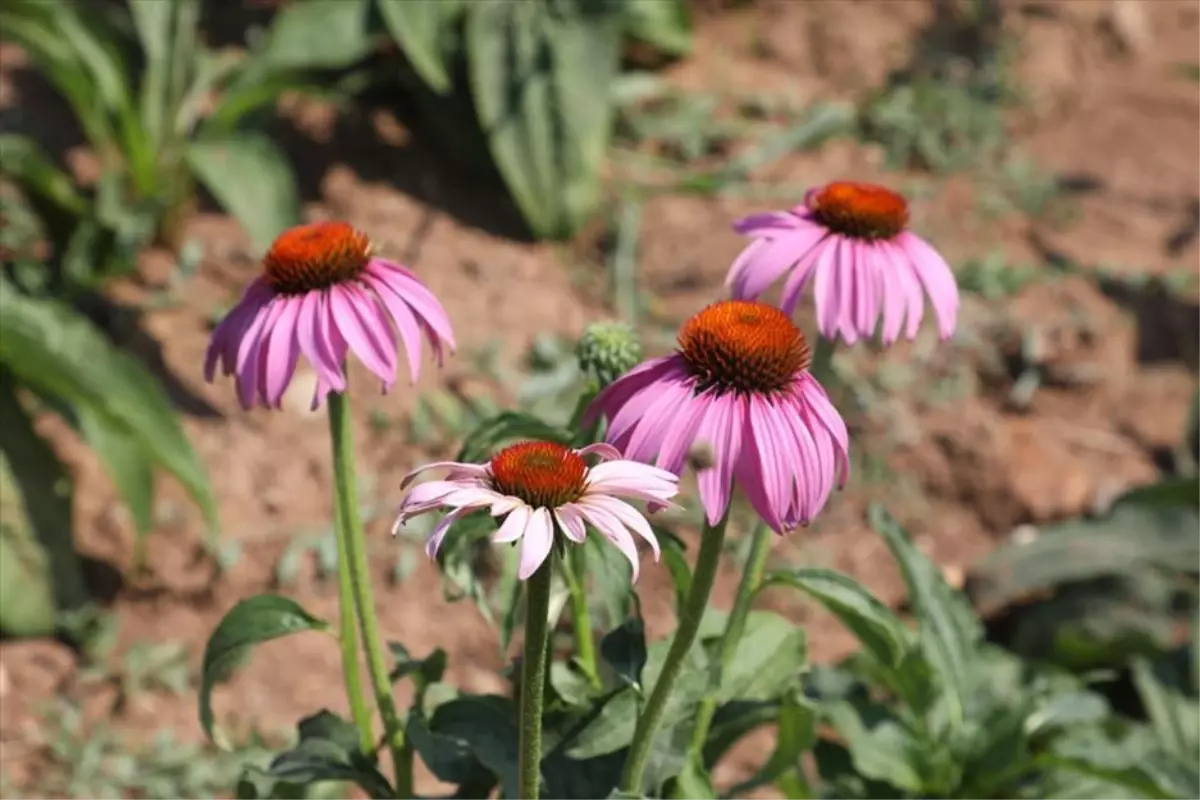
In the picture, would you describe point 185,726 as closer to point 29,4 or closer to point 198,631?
point 198,631

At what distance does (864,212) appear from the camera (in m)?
1.51

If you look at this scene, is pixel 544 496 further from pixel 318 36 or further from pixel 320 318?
pixel 318 36

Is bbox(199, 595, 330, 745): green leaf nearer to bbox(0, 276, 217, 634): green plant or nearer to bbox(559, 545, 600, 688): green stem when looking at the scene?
bbox(559, 545, 600, 688): green stem

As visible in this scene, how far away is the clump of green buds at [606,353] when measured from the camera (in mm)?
1509

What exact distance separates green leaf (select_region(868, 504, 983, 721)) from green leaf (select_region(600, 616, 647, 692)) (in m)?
0.78

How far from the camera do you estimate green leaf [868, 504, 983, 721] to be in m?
2.11

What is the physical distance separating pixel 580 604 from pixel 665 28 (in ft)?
8.40

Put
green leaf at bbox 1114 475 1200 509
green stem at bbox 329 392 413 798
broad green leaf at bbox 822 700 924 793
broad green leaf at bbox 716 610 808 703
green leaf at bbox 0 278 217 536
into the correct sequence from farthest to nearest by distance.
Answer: green leaf at bbox 1114 475 1200 509
green leaf at bbox 0 278 217 536
broad green leaf at bbox 822 700 924 793
broad green leaf at bbox 716 610 808 703
green stem at bbox 329 392 413 798

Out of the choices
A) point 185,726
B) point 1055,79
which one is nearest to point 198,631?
point 185,726

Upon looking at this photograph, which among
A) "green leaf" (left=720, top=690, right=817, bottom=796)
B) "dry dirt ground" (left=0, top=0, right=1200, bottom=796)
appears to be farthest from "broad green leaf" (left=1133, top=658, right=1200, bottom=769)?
"green leaf" (left=720, top=690, right=817, bottom=796)

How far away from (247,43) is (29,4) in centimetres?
80

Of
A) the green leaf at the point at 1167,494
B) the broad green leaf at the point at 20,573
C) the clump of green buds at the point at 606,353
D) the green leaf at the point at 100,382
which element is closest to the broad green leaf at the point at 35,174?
the green leaf at the point at 100,382

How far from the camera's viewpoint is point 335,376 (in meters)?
1.35

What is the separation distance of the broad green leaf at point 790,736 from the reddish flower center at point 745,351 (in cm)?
63
